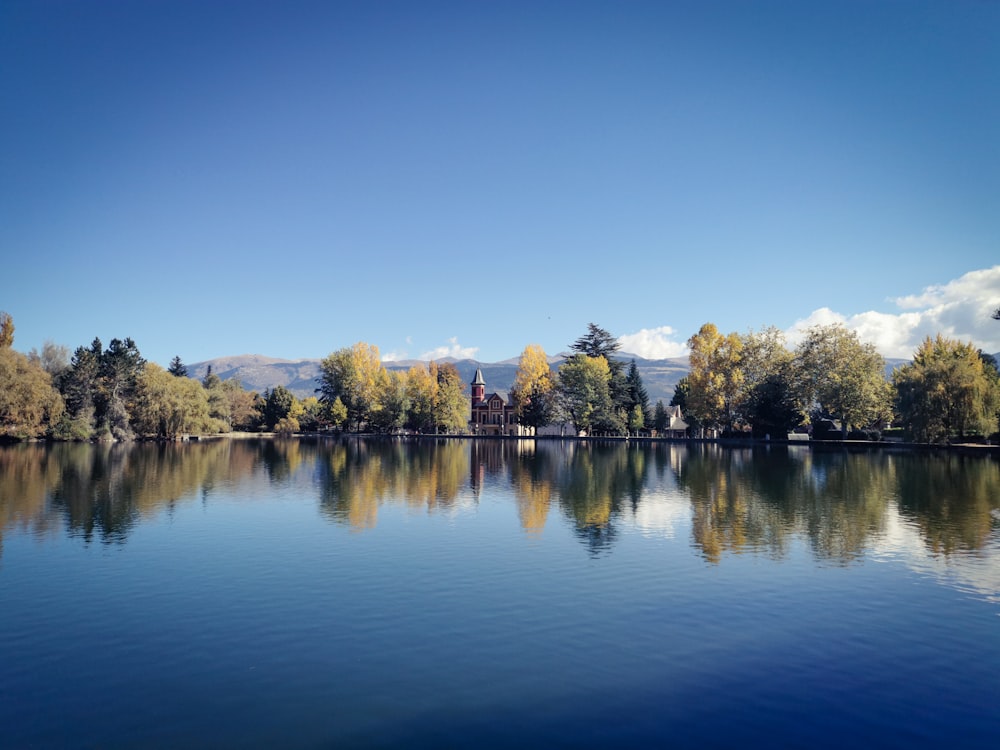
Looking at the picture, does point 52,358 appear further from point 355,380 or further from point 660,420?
point 660,420

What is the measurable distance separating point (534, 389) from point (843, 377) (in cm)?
4838

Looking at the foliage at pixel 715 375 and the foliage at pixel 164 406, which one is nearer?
the foliage at pixel 164 406

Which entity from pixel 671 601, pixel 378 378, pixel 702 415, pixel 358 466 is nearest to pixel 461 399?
pixel 378 378

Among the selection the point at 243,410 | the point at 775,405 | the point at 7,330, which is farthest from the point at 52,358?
the point at 775,405

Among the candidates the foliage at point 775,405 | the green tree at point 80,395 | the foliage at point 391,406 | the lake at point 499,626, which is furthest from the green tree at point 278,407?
the lake at point 499,626

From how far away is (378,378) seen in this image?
119 m

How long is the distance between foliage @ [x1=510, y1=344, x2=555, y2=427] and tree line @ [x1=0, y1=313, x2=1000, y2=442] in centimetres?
20

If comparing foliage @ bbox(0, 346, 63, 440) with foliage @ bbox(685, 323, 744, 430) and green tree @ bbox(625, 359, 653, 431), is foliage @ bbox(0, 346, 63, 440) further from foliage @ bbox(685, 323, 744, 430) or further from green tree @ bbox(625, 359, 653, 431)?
green tree @ bbox(625, 359, 653, 431)

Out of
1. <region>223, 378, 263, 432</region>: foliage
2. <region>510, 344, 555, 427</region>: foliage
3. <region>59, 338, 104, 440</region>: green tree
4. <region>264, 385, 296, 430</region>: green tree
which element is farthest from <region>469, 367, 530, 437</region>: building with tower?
<region>59, 338, 104, 440</region>: green tree

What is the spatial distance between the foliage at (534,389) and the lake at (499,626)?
263 feet

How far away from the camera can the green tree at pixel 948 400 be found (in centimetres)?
5806

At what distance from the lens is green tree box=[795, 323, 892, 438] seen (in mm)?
75188

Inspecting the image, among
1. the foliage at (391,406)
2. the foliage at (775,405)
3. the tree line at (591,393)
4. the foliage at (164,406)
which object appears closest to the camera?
the tree line at (591,393)

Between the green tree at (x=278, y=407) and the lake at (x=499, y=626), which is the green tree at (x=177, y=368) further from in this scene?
the lake at (x=499, y=626)
